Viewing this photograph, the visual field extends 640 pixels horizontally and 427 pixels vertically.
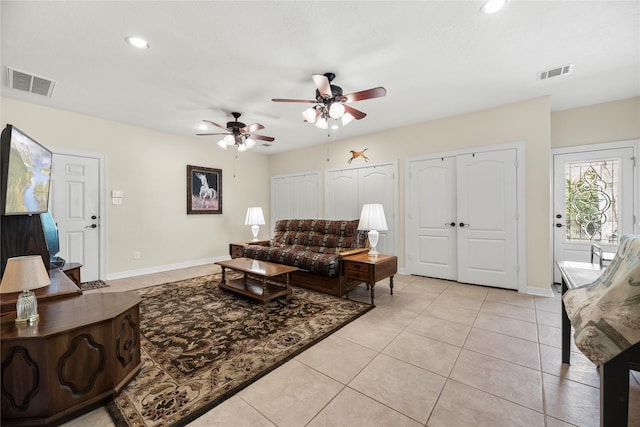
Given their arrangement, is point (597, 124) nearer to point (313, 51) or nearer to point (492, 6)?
point (492, 6)

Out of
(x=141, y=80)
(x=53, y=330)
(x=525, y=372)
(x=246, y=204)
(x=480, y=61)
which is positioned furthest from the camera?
(x=246, y=204)

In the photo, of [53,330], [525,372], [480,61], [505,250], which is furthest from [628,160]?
[53,330]

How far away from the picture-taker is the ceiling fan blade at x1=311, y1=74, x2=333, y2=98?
2324 mm

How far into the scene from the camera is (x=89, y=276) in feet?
13.2

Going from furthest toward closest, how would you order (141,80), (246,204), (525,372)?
(246,204) → (141,80) → (525,372)

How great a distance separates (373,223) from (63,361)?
311cm

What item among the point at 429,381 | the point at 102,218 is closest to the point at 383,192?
the point at 429,381

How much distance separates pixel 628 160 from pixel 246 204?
6463 millimetres

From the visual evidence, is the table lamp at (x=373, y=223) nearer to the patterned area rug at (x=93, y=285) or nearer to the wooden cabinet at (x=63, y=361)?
the wooden cabinet at (x=63, y=361)

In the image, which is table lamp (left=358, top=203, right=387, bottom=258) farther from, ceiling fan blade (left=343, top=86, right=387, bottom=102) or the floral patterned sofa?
ceiling fan blade (left=343, top=86, right=387, bottom=102)

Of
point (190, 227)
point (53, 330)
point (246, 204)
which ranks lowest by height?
point (53, 330)

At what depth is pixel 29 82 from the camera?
288cm

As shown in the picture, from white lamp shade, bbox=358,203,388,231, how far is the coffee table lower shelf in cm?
135

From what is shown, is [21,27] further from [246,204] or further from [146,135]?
[246,204]
